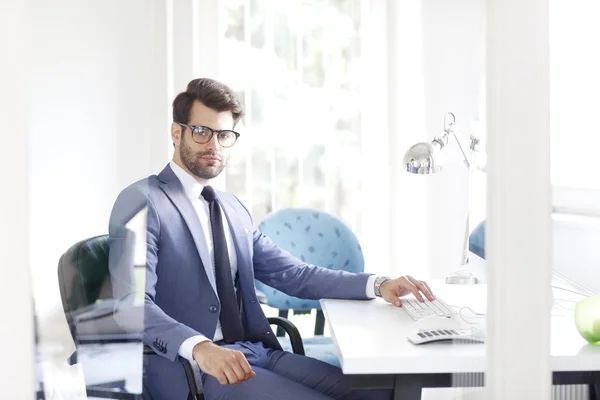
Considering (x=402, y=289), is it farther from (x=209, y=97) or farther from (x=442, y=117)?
(x=442, y=117)

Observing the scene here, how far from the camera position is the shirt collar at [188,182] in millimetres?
1575

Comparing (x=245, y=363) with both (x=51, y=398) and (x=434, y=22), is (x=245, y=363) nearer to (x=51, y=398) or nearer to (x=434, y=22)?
(x=51, y=398)

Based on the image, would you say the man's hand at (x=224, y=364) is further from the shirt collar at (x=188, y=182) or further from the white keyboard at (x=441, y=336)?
the shirt collar at (x=188, y=182)

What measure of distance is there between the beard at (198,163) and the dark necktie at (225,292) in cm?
13

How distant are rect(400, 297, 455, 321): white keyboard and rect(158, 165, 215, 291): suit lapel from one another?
45 centimetres

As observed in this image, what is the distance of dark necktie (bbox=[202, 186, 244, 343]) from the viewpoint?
1.60m

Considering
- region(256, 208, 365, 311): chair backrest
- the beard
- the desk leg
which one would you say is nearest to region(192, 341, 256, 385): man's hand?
the desk leg

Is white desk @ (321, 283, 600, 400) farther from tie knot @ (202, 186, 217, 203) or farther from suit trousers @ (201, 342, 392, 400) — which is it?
tie knot @ (202, 186, 217, 203)

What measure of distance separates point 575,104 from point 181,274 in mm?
885

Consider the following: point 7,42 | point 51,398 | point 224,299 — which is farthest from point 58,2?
point 224,299

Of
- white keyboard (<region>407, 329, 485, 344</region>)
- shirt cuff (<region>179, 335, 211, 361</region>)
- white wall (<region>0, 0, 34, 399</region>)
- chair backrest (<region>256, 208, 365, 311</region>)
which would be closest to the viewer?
white wall (<region>0, 0, 34, 399</region>)

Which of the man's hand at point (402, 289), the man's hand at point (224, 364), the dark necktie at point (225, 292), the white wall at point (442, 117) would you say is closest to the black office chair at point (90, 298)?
the man's hand at point (224, 364)

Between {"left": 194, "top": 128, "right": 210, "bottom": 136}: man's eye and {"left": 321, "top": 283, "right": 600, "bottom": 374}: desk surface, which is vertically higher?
{"left": 194, "top": 128, "right": 210, "bottom": 136}: man's eye

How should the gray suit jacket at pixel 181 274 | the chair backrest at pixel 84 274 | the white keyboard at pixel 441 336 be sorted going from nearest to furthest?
the chair backrest at pixel 84 274 < the white keyboard at pixel 441 336 < the gray suit jacket at pixel 181 274
